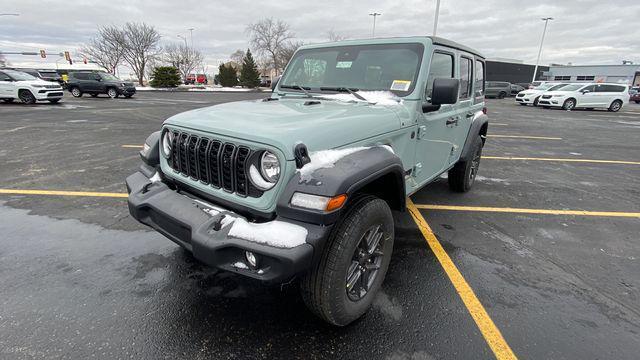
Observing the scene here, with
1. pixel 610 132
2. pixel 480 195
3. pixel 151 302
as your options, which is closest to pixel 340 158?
pixel 151 302

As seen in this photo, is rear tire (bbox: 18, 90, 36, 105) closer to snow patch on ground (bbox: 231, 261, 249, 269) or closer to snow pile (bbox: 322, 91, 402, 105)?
snow pile (bbox: 322, 91, 402, 105)

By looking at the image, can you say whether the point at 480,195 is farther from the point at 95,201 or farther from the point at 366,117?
the point at 95,201

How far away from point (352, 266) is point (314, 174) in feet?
2.56

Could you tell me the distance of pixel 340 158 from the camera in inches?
82.2

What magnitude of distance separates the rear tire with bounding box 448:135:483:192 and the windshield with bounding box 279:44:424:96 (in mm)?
2034

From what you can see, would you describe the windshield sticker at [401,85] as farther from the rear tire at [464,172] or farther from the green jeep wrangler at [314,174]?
the rear tire at [464,172]

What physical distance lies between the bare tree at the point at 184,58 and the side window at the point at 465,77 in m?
68.9

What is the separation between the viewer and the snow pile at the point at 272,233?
180cm

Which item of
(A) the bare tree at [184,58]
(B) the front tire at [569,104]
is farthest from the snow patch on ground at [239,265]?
(A) the bare tree at [184,58]

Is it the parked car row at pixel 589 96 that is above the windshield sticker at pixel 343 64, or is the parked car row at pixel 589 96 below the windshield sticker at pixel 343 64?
below

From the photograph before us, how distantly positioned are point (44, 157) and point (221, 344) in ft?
21.4

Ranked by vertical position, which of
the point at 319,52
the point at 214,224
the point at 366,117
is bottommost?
the point at 214,224

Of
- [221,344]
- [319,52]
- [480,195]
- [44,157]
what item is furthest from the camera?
[44,157]

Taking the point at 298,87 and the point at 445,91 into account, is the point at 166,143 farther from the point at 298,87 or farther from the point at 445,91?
the point at 445,91
